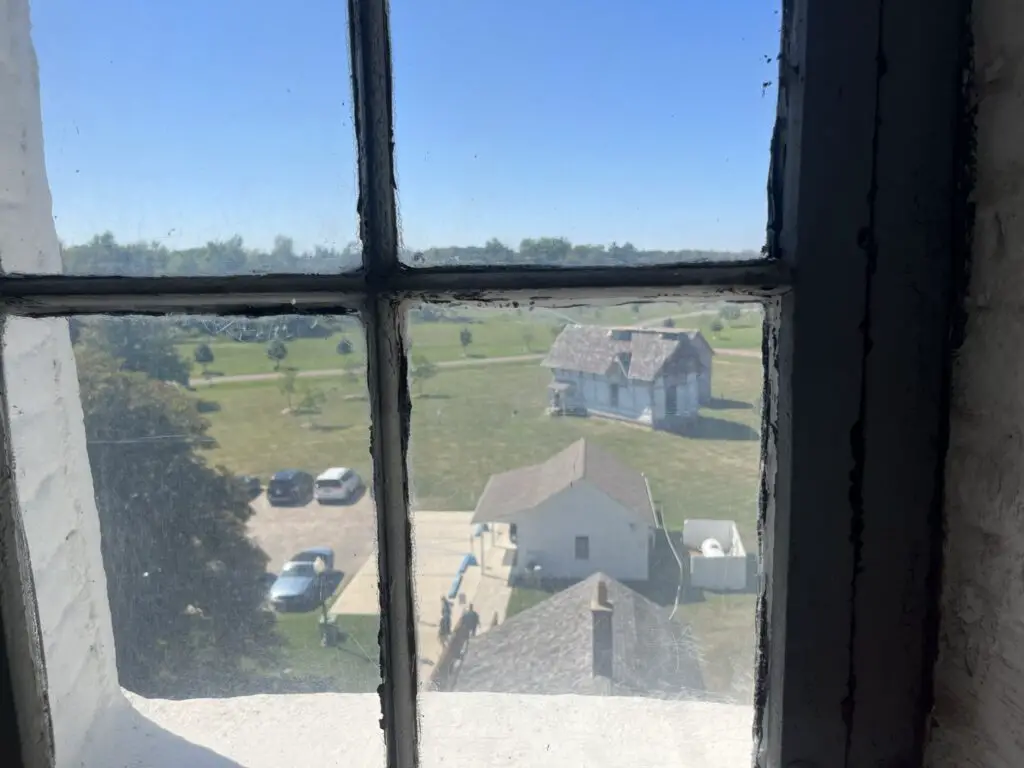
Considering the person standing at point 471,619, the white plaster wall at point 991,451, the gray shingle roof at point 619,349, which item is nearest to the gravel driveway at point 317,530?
the person standing at point 471,619

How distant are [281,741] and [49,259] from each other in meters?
0.48

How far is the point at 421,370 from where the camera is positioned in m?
0.62

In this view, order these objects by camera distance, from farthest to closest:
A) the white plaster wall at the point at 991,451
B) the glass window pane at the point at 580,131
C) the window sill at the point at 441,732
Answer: the window sill at the point at 441,732
the glass window pane at the point at 580,131
the white plaster wall at the point at 991,451

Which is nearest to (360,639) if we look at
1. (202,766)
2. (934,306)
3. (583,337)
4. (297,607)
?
(297,607)

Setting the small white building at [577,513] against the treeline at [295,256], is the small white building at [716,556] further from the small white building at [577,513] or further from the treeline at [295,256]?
the treeline at [295,256]

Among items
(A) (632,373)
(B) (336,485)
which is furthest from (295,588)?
(A) (632,373)

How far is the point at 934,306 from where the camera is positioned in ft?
1.73

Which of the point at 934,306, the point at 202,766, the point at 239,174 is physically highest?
the point at 239,174

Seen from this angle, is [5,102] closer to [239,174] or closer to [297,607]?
[239,174]

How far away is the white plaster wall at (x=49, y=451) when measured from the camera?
63cm

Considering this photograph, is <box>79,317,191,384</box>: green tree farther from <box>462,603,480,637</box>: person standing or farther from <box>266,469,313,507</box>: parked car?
<box>462,603,480,637</box>: person standing

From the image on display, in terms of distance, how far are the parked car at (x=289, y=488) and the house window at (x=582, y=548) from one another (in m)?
0.23

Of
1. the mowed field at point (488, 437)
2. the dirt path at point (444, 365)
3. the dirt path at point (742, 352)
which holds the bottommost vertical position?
the mowed field at point (488, 437)

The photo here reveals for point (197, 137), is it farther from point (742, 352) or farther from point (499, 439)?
point (742, 352)
